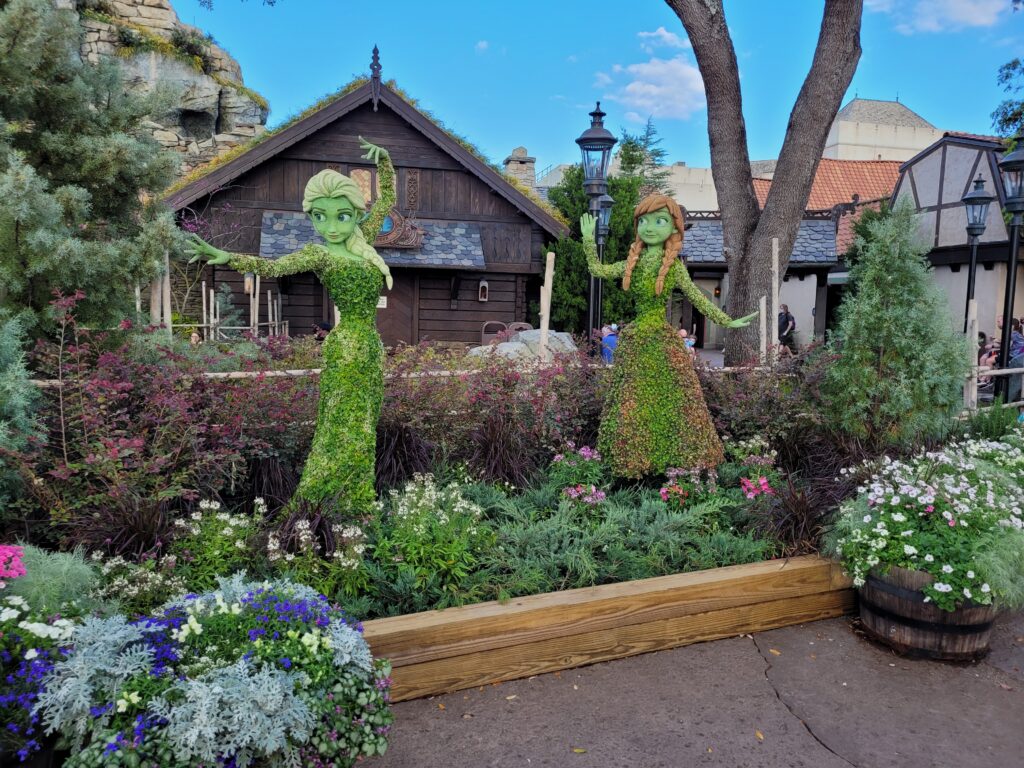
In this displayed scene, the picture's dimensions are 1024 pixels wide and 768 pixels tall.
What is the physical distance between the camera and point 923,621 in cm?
372

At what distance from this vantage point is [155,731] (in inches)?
84.4

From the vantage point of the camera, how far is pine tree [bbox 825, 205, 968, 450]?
5188mm

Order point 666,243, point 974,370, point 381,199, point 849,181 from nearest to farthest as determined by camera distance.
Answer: point 381,199 → point 666,243 → point 974,370 → point 849,181

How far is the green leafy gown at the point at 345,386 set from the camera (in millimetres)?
3922

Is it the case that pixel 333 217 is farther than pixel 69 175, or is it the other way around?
pixel 69 175

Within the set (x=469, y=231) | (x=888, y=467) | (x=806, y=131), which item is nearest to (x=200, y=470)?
(x=888, y=467)

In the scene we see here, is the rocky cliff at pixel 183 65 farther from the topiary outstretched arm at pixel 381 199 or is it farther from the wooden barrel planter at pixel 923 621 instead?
the wooden barrel planter at pixel 923 621

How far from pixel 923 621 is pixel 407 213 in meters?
11.9

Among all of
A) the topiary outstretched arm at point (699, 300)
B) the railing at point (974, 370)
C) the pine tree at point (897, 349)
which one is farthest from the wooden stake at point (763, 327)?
the topiary outstretched arm at point (699, 300)

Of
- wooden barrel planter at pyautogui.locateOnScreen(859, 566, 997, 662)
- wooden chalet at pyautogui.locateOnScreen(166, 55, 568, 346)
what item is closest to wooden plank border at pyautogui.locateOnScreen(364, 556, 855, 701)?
wooden barrel planter at pyautogui.locateOnScreen(859, 566, 997, 662)

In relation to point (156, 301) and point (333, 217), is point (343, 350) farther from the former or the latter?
point (156, 301)

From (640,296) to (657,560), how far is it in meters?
1.96

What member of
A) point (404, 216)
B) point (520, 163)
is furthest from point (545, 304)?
point (520, 163)

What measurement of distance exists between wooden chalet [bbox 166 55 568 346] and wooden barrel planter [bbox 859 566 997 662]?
9982 mm
